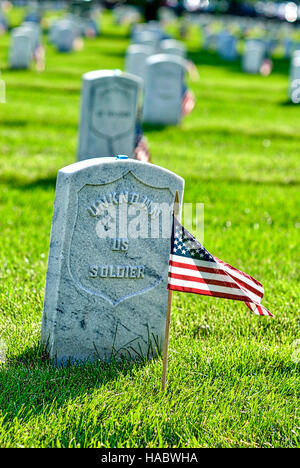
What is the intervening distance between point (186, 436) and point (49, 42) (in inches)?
1132

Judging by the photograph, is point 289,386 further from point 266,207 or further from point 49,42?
point 49,42

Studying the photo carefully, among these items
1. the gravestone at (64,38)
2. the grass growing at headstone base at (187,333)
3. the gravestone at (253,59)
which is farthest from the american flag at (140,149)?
the gravestone at (64,38)

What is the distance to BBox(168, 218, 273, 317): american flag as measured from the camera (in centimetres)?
367

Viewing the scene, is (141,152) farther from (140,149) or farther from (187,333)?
(187,333)

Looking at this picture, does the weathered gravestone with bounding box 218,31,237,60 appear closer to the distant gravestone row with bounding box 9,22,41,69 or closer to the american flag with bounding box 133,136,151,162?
the distant gravestone row with bounding box 9,22,41,69

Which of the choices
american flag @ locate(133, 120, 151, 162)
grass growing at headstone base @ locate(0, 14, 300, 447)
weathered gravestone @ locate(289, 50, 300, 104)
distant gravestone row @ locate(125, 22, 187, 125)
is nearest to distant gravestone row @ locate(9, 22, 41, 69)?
distant gravestone row @ locate(125, 22, 187, 125)

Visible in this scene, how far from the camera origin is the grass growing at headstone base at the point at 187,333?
11.1 ft

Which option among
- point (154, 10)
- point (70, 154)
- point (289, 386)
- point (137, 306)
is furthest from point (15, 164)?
point (154, 10)

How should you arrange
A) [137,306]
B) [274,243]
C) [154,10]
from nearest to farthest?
[137,306] → [274,243] → [154,10]

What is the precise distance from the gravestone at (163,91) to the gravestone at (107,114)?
159 inches

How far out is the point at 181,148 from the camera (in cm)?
1108

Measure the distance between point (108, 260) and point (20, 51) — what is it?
1660 cm

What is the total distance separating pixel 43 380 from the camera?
3715mm

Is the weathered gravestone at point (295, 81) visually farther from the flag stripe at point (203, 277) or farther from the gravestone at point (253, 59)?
the flag stripe at point (203, 277)
